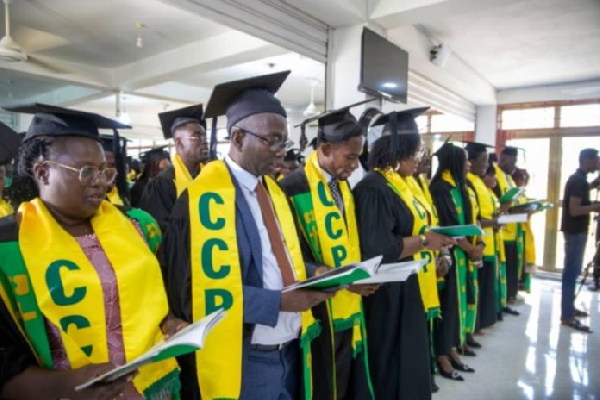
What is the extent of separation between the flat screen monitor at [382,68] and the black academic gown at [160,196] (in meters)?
1.97

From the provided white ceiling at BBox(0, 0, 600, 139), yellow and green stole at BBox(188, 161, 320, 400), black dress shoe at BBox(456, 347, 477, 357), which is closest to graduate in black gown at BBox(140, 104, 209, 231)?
white ceiling at BBox(0, 0, 600, 139)

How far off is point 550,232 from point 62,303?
25.7 feet

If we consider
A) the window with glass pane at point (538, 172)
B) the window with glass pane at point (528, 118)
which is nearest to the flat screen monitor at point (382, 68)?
the window with glass pane at point (538, 172)

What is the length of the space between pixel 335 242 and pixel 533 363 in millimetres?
2550

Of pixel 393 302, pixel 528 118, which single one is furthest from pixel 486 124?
pixel 393 302

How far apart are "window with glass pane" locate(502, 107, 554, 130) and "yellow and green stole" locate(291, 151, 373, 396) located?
660 centimetres

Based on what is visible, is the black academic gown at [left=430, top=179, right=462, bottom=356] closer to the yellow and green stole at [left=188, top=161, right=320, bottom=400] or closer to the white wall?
the yellow and green stole at [left=188, top=161, right=320, bottom=400]

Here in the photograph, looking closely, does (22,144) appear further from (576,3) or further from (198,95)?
(198,95)

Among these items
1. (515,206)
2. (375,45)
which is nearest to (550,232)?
(515,206)

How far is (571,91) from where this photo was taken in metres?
6.59

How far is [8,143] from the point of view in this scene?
3.57 feet

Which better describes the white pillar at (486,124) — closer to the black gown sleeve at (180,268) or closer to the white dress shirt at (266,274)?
the white dress shirt at (266,274)

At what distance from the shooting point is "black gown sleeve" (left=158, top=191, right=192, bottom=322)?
4.42 feet

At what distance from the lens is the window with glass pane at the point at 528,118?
7117 mm
